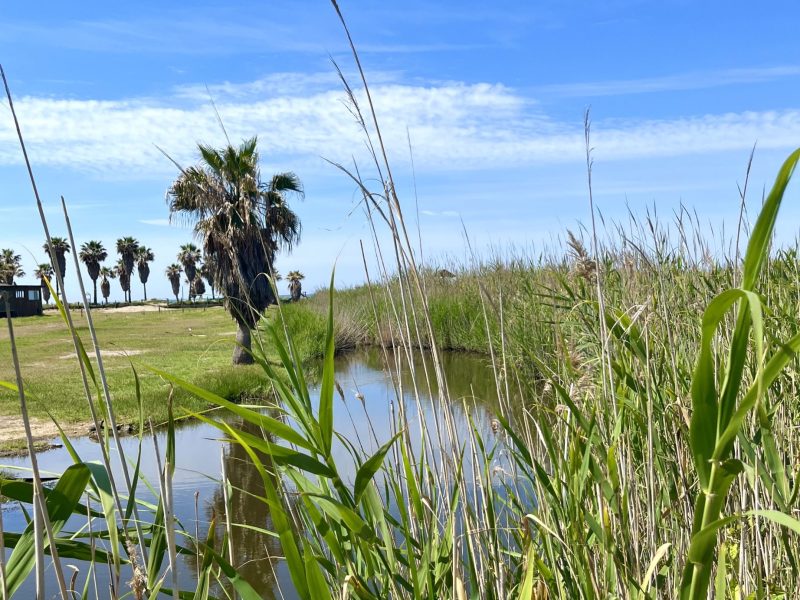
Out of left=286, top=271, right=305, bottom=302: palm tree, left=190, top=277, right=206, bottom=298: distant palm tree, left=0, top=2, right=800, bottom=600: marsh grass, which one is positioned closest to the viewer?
left=0, top=2, right=800, bottom=600: marsh grass

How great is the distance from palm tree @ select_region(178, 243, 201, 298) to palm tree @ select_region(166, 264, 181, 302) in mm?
2866

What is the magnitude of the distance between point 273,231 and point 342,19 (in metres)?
14.4

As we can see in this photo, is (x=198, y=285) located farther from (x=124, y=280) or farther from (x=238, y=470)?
(x=238, y=470)

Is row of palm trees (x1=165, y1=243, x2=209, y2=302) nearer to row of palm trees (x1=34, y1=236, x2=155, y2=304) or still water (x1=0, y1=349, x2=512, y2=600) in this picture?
row of palm trees (x1=34, y1=236, x2=155, y2=304)

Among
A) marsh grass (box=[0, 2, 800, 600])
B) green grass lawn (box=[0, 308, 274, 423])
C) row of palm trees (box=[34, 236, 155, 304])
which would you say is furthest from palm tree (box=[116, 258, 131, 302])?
marsh grass (box=[0, 2, 800, 600])

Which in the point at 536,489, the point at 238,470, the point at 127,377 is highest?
the point at 536,489

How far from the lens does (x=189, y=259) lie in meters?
60.1

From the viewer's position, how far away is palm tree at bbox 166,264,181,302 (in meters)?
67.2

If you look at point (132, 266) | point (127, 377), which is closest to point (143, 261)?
point (132, 266)

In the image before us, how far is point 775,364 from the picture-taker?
2.47 feet

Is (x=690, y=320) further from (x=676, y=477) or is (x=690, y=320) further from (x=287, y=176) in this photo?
(x=287, y=176)


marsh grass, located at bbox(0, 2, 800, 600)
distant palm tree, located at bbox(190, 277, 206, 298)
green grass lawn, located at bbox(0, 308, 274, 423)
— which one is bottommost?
green grass lawn, located at bbox(0, 308, 274, 423)

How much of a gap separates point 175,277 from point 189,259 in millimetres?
8763

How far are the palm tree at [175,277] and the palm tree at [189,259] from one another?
287cm
